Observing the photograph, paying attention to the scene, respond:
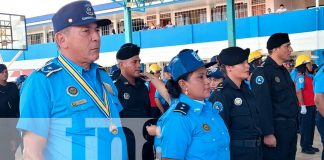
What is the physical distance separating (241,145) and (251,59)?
4222mm

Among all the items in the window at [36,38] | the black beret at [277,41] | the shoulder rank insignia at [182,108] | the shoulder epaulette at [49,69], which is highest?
the window at [36,38]

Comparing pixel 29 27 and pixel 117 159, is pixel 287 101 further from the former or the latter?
pixel 29 27

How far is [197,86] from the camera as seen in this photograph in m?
2.49

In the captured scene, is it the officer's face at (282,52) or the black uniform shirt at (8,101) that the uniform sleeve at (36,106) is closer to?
the officer's face at (282,52)

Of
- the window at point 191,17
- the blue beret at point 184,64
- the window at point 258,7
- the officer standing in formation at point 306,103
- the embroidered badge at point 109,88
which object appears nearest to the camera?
the embroidered badge at point 109,88

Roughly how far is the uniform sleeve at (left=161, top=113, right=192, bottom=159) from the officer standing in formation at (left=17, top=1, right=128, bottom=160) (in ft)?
1.14

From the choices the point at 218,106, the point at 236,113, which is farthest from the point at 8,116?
the point at 236,113

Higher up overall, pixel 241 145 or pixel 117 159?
pixel 117 159

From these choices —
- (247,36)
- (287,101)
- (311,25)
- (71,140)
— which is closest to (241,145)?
(287,101)

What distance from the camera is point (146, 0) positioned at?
1964cm

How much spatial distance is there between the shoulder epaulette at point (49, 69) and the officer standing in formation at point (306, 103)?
5.95m

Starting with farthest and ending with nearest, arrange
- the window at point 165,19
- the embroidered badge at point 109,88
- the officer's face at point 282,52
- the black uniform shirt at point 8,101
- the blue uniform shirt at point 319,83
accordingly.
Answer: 1. the window at point 165,19
2. the black uniform shirt at point 8,101
3. the blue uniform shirt at point 319,83
4. the officer's face at point 282,52
5. the embroidered badge at point 109,88

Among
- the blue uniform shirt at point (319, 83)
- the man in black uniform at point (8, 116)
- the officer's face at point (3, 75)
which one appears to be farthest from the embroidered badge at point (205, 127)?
the officer's face at point (3, 75)

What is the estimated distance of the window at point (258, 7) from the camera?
2059 cm
